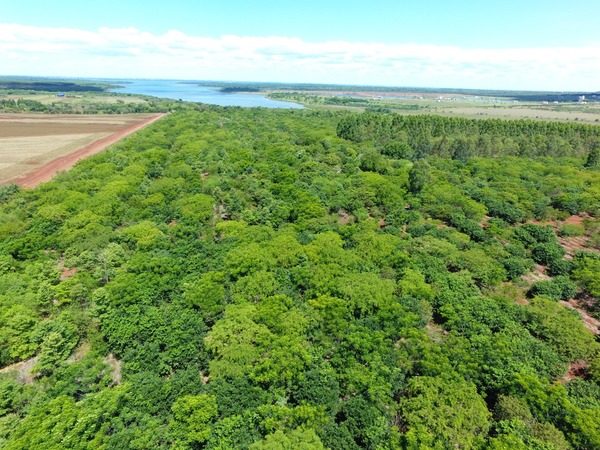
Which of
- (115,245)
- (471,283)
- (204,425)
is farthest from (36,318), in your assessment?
(471,283)

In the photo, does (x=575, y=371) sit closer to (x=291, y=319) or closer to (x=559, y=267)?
(x=559, y=267)

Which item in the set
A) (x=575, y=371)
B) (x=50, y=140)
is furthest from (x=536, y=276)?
(x=50, y=140)

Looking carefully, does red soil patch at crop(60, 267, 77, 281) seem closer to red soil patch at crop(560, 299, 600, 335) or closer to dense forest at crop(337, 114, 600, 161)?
red soil patch at crop(560, 299, 600, 335)

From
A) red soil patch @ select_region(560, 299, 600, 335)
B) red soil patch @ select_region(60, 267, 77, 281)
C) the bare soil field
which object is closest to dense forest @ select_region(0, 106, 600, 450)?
red soil patch @ select_region(60, 267, 77, 281)

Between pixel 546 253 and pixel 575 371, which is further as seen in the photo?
pixel 546 253

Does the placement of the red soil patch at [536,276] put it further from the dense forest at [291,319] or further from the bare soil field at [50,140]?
the bare soil field at [50,140]
